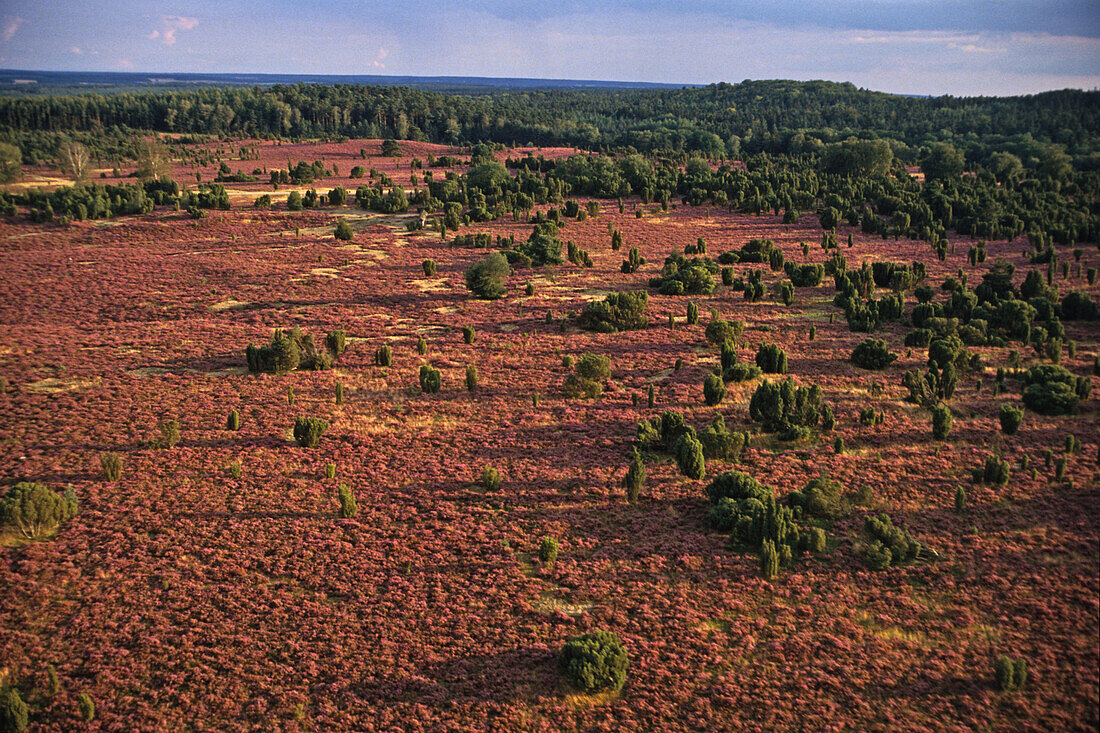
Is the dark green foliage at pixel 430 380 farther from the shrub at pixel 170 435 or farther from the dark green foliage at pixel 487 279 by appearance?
the dark green foliage at pixel 487 279

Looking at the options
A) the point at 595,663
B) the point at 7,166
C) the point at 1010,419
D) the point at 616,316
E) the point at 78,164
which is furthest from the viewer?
the point at 78,164

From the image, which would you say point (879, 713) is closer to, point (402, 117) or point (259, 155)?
point (259, 155)

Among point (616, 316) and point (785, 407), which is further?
point (616, 316)

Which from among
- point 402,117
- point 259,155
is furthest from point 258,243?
point 402,117

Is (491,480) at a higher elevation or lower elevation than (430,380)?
lower

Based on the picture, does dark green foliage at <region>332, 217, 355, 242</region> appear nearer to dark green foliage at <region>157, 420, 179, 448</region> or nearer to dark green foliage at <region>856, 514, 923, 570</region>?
dark green foliage at <region>157, 420, 179, 448</region>

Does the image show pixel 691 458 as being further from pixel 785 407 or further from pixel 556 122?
pixel 556 122

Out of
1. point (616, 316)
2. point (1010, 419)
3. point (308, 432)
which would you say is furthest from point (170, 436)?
point (1010, 419)
